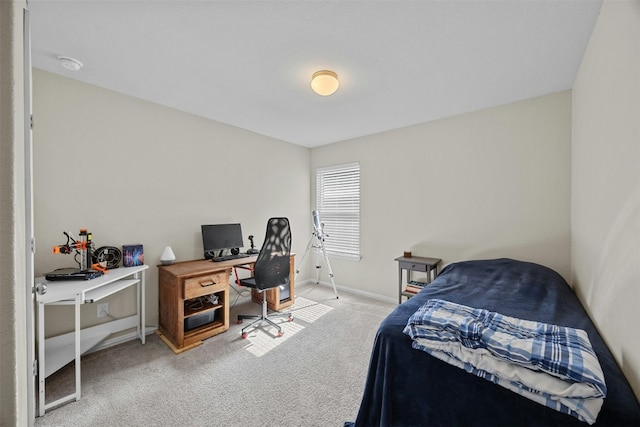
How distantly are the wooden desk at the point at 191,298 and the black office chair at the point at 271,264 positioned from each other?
26cm

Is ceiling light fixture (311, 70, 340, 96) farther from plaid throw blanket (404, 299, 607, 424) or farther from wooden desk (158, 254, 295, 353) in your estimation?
wooden desk (158, 254, 295, 353)

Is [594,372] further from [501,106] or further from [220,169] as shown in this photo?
[220,169]

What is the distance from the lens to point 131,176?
264cm

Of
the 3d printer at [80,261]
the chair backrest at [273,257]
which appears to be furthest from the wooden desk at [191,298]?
the 3d printer at [80,261]

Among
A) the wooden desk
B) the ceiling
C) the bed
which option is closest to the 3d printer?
the wooden desk

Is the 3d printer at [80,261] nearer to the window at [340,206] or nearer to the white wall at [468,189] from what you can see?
the window at [340,206]

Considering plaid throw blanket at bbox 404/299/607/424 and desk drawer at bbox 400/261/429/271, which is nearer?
plaid throw blanket at bbox 404/299/607/424

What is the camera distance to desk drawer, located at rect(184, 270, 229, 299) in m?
2.44

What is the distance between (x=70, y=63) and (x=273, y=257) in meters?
2.44

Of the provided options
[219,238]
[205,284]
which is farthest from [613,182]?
[219,238]

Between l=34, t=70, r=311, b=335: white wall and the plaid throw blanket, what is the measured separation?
9.28 ft

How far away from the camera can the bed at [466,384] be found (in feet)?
3.15

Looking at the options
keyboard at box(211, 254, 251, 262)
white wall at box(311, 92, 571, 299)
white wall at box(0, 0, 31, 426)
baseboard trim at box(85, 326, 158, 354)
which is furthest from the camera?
keyboard at box(211, 254, 251, 262)

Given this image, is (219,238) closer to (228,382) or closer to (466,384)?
(228,382)
